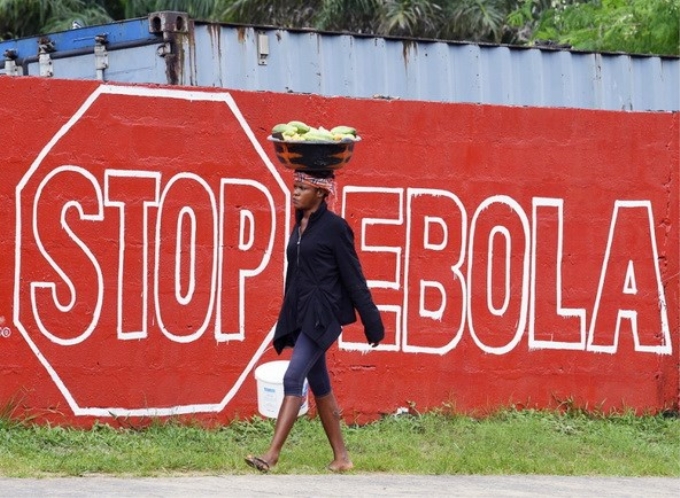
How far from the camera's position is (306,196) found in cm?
700

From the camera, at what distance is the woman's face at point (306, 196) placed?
700 cm

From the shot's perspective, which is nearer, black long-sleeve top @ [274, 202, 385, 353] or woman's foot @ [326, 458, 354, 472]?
black long-sleeve top @ [274, 202, 385, 353]

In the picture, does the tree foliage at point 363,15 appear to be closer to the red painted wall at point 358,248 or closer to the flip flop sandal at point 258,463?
the red painted wall at point 358,248

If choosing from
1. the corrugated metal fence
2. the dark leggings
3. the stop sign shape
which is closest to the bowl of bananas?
the dark leggings

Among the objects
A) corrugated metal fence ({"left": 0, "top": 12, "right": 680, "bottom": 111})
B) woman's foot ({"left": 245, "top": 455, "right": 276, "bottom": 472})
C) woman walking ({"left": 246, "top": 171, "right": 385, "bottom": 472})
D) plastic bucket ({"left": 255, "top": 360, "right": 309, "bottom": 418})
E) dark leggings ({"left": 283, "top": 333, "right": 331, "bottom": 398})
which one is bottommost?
woman's foot ({"left": 245, "top": 455, "right": 276, "bottom": 472})

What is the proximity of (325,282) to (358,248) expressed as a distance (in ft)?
5.97

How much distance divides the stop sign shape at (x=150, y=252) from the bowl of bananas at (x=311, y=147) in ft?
3.71

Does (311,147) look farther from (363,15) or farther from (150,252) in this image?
(363,15)

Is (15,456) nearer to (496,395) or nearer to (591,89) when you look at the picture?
(496,395)

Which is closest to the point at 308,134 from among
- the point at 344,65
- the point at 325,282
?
the point at 325,282

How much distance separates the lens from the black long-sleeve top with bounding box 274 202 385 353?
695 cm

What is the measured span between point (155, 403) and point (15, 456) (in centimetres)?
114

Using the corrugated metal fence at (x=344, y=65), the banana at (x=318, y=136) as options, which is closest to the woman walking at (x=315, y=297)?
the banana at (x=318, y=136)

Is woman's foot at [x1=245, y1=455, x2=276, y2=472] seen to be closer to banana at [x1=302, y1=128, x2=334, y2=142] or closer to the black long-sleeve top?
the black long-sleeve top
